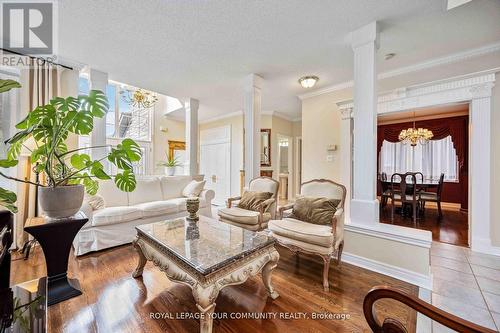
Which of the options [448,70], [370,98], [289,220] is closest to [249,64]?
[370,98]

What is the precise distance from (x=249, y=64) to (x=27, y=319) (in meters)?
3.50

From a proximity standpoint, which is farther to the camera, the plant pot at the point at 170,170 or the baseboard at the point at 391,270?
the plant pot at the point at 170,170

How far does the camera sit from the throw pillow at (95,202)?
3024 mm

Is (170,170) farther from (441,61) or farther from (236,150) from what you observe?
(441,61)

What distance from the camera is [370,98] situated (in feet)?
7.97

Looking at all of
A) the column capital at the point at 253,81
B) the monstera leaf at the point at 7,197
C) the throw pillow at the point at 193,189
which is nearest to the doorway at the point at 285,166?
the column capital at the point at 253,81

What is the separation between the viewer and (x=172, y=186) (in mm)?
4387

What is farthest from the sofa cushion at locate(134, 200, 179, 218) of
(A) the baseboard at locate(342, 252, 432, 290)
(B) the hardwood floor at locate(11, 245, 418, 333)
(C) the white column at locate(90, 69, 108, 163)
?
(A) the baseboard at locate(342, 252, 432, 290)

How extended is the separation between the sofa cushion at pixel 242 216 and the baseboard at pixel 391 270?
1146 millimetres

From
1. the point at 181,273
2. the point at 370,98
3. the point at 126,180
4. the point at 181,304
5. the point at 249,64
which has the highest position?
the point at 249,64

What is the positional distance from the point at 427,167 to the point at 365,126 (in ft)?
19.4

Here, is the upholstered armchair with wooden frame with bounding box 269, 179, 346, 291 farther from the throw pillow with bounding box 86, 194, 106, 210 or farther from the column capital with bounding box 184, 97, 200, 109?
the column capital with bounding box 184, 97, 200, 109

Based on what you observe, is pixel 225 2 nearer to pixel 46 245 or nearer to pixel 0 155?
pixel 46 245

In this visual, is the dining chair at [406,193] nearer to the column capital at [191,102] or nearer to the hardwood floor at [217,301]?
the hardwood floor at [217,301]
